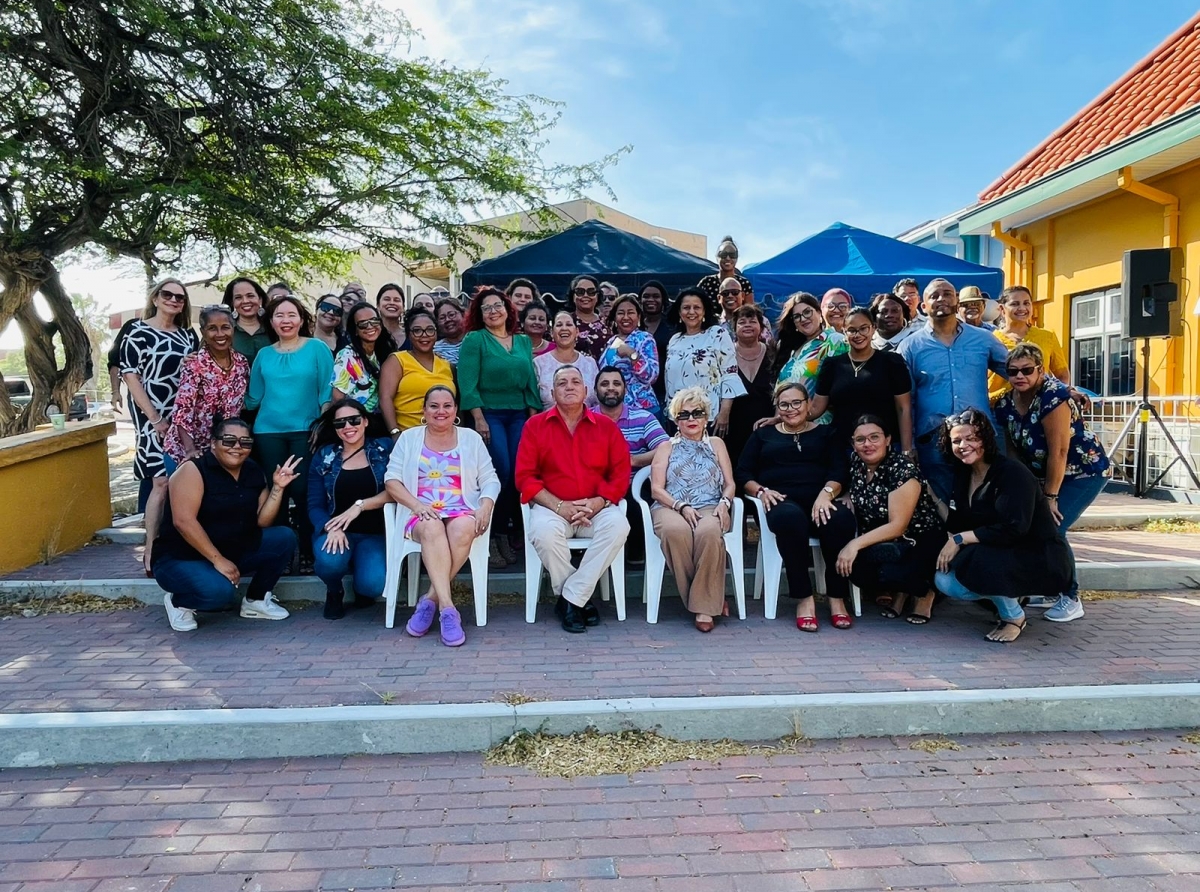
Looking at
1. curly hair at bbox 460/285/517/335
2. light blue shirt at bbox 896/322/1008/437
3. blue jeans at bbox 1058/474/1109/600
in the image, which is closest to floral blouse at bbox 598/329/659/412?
curly hair at bbox 460/285/517/335

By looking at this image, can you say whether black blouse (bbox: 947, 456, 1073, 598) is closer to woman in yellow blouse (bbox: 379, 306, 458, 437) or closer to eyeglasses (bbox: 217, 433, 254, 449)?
woman in yellow blouse (bbox: 379, 306, 458, 437)

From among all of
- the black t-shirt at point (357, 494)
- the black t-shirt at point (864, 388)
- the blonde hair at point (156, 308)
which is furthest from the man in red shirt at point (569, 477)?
the blonde hair at point (156, 308)

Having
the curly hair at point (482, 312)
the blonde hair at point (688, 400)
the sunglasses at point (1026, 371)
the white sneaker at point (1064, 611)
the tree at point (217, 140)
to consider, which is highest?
the tree at point (217, 140)

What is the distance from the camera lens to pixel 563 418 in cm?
474

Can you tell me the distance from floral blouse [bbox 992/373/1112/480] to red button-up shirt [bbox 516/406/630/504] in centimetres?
238

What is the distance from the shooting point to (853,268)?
25.2 feet

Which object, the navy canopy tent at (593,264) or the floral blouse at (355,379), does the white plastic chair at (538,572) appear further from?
the navy canopy tent at (593,264)

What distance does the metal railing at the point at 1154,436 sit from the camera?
340 inches

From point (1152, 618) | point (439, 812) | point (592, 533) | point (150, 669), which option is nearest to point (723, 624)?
point (592, 533)

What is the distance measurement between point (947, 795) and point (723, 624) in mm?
1877

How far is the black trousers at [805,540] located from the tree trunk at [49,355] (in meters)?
11.0

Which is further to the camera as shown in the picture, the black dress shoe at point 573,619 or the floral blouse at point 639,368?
the floral blouse at point 639,368

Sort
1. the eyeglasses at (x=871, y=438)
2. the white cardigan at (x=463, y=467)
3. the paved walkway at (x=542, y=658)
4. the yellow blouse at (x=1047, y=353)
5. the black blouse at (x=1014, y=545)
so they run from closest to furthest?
1. the paved walkway at (x=542, y=658)
2. the black blouse at (x=1014, y=545)
3. the eyeglasses at (x=871, y=438)
4. the white cardigan at (x=463, y=467)
5. the yellow blouse at (x=1047, y=353)

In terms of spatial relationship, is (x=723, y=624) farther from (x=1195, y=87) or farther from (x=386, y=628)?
(x=1195, y=87)
